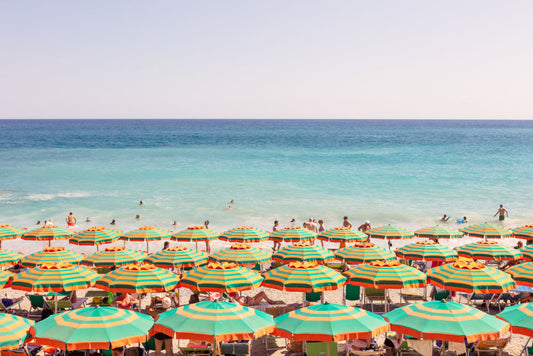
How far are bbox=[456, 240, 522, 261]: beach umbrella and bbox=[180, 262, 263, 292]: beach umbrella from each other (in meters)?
7.82

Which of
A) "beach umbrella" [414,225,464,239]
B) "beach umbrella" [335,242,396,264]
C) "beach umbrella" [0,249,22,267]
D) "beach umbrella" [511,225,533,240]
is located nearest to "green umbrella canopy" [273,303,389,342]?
"beach umbrella" [335,242,396,264]

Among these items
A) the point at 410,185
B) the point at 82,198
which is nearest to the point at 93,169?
the point at 82,198

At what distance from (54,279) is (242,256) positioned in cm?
519

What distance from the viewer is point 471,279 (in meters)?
11.0

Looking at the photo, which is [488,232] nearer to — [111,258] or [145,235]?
[145,235]

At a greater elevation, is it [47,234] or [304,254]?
[304,254]

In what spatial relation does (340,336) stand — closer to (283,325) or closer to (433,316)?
(283,325)

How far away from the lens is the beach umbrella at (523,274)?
11812 mm

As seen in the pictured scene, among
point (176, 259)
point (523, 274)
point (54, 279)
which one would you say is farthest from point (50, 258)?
point (523, 274)

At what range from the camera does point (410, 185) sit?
44156 millimetres

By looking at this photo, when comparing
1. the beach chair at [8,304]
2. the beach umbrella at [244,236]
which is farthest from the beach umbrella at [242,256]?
the beach chair at [8,304]

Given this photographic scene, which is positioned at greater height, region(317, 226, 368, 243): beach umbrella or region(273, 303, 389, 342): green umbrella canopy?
region(273, 303, 389, 342): green umbrella canopy

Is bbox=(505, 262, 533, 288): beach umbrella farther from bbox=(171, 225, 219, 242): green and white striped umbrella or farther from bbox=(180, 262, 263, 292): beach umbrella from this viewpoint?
bbox=(171, 225, 219, 242): green and white striped umbrella

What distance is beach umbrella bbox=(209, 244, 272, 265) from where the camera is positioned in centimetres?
1395
